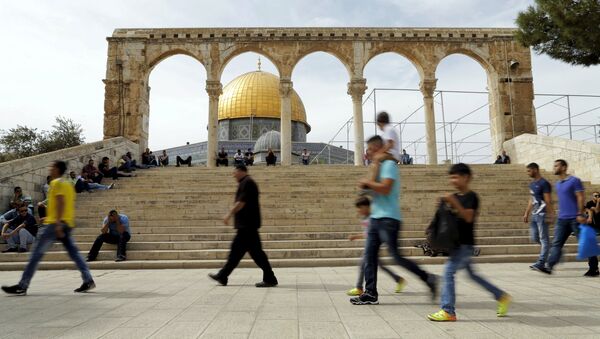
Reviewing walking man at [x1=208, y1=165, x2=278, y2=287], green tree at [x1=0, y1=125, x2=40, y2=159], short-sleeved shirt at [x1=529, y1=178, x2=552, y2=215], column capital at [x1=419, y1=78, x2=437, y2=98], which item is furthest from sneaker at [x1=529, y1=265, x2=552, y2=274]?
green tree at [x1=0, y1=125, x2=40, y2=159]

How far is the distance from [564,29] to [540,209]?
6.10m

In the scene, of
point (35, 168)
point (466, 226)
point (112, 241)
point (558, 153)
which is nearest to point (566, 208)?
point (466, 226)

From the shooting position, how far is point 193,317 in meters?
3.66

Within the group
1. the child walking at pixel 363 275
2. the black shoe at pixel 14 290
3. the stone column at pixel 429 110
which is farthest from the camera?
the stone column at pixel 429 110

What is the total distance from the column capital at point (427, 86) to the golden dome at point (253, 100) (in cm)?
1974

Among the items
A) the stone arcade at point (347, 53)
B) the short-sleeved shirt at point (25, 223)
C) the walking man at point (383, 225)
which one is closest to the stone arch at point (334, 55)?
the stone arcade at point (347, 53)

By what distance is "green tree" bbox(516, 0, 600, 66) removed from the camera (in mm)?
9906

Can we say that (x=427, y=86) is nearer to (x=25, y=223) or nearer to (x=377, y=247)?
(x=25, y=223)

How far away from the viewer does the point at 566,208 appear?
18.8 feet

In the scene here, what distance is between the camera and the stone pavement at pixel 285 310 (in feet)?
10.4

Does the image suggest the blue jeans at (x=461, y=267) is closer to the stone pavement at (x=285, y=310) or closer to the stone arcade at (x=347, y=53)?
the stone pavement at (x=285, y=310)

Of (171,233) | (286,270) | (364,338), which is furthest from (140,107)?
(364,338)

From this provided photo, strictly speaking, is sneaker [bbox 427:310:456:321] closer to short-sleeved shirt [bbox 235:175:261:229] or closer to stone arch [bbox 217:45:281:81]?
short-sleeved shirt [bbox 235:175:261:229]

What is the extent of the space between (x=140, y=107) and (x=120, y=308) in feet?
55.7
